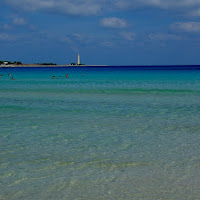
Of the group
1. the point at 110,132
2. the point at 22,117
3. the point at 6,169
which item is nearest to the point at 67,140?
the point at 110,132

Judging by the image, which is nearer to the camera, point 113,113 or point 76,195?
point 76,195

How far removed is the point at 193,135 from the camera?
32.3ft

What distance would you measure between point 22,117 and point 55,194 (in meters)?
8.08

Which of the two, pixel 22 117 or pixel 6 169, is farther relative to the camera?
pixel 22 117

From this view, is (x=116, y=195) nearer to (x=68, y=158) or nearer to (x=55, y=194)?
(x=55, y=194)

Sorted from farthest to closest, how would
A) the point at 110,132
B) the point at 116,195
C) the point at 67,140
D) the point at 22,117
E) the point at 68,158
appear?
the point at 22,117, the point at 110,132, the point at 67,140, the point at 68,158, the point at 116,195

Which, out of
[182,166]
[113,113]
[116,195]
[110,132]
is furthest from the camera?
[113,113]

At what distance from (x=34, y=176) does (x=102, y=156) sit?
1863 millimetres

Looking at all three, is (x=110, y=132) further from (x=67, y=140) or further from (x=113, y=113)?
(x=113, y=113)

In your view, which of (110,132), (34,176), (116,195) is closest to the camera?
(116,195)

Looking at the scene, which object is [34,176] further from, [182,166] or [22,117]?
[22,117]

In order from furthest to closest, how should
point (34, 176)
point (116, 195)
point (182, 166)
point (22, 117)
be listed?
point (22, 117) → point (182, 166) → point (34, 176) → point (116, 195)

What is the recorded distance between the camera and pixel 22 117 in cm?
1344

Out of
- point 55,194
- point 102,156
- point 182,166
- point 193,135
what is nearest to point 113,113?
point 193,135
